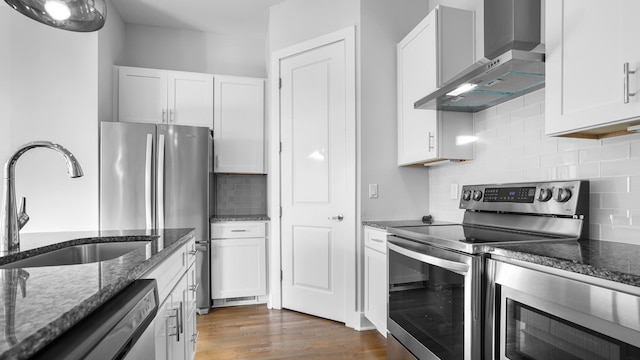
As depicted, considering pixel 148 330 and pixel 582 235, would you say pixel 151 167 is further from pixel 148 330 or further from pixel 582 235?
pixel 582 235

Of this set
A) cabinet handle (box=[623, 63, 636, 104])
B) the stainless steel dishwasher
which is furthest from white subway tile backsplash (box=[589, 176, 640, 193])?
the stainless steel dishwasher

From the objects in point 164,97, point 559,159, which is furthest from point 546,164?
point 164,97

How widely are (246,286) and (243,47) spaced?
274cm

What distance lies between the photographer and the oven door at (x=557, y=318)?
35.1 inches

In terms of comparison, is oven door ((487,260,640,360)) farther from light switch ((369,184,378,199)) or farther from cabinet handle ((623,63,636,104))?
light switch ((369,184,378,199))

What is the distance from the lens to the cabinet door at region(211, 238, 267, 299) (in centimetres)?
332

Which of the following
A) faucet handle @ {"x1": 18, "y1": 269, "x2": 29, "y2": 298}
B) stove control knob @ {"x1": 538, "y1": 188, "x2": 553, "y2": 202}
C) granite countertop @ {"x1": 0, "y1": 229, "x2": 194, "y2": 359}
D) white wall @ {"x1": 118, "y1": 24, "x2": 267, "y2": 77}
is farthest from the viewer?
white wall @ {"x1": 118, "y1": 24, "x2": 267, "y2": 77}

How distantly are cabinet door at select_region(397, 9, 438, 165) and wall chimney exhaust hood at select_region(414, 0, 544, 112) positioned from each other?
12.4 inches

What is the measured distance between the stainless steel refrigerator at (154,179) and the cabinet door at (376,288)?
154cm

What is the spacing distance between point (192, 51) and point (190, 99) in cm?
80

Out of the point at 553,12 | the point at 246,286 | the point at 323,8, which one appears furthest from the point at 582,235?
the point at 246,286

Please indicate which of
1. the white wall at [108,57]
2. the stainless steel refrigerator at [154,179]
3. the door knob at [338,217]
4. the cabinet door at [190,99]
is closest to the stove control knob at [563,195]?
the door knob at [338,217]

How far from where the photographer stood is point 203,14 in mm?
3576

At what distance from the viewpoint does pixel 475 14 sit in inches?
90.7
